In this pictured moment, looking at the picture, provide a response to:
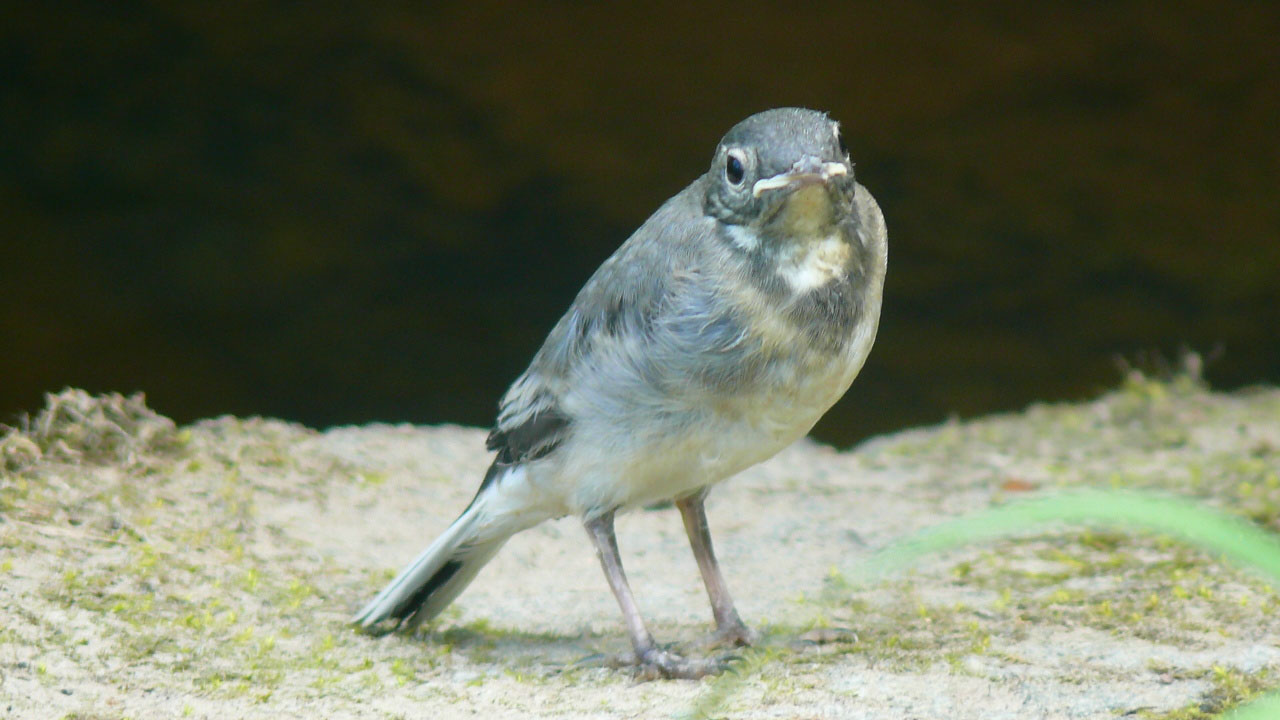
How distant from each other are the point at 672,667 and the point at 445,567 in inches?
37.4

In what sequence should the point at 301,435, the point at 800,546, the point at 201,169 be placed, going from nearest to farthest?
the point at 800,546
the point at 301,435
the point at 201,169

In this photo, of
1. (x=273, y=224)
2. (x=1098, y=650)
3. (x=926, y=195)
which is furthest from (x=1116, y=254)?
(x=273, y=224)

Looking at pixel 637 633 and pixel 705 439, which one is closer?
pixel 705 439

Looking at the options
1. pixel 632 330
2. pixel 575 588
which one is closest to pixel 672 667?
pixel 632 330

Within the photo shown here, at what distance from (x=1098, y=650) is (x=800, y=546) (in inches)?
69.8

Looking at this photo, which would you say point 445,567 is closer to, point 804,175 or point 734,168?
point 734,168

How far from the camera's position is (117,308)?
27.8 feet

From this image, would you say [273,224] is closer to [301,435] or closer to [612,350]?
[301,435]

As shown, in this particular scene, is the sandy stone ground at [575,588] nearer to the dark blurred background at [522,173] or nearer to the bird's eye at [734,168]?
the bird's eye at [734,168]

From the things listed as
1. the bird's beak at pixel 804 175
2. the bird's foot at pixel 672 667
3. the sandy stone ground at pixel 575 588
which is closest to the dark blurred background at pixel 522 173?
the sandy stone ground at pixel 575 588

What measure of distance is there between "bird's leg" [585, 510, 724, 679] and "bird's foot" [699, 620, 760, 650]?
188 mm

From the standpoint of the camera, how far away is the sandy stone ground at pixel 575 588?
366 cm

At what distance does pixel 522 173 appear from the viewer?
8445mm

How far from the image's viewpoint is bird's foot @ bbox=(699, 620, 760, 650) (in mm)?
4391
